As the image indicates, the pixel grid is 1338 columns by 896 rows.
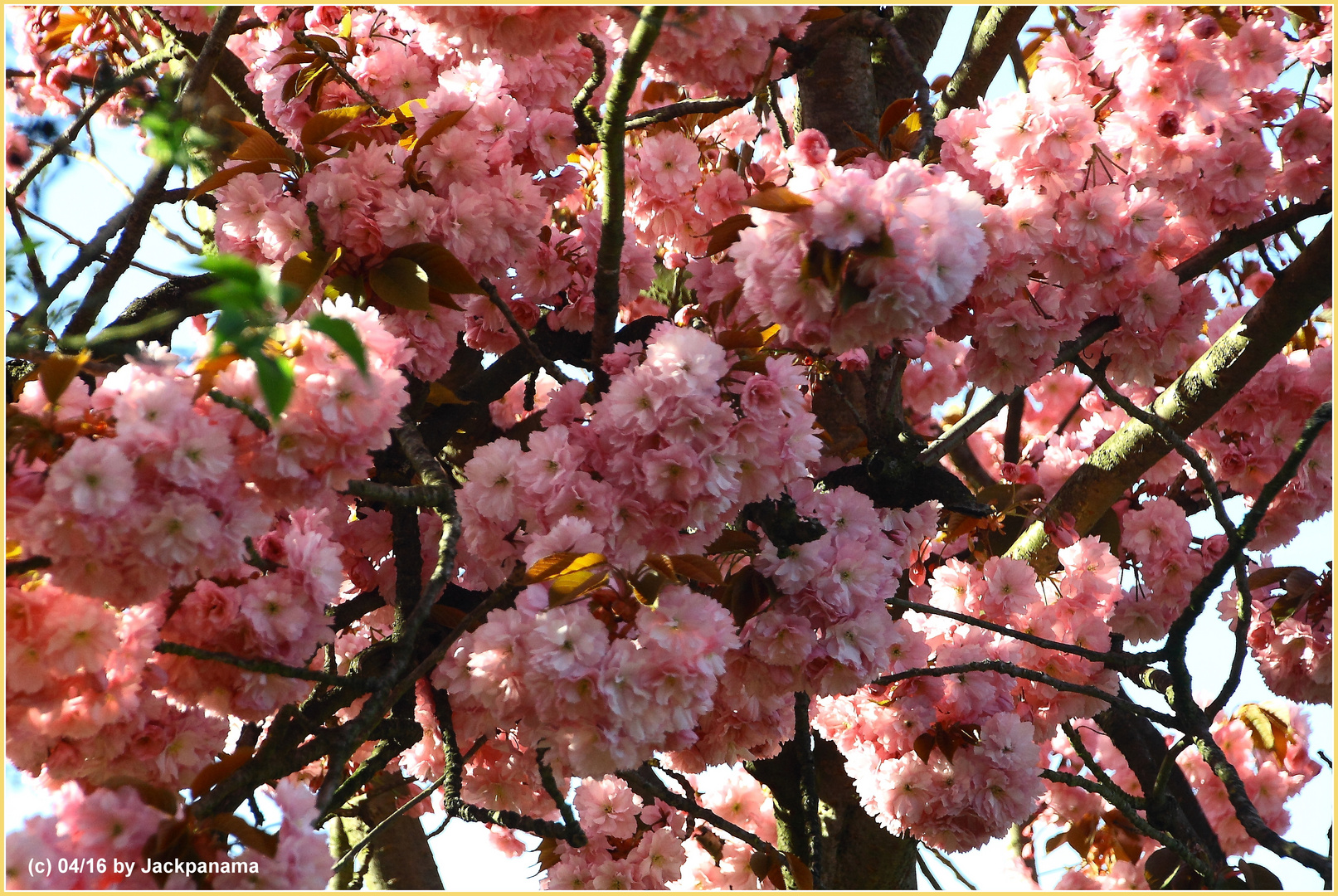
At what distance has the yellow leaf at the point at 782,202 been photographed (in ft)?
4.70

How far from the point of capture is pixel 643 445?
1.67 meters

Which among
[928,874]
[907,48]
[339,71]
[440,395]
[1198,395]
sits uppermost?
[907,48]

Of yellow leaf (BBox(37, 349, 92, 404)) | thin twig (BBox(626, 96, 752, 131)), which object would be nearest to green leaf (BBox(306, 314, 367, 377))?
yellow leaf (BBox(37, 349, 92, 404))

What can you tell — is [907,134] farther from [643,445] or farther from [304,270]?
[304,270]

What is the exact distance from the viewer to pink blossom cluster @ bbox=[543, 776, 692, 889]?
8.48 ft

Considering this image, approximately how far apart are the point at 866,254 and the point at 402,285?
77cm

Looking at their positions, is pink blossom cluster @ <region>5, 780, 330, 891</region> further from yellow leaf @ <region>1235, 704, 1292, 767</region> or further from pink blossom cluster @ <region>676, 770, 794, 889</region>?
yellow leaf @ <region>1235, 704, 1292, 767</region>

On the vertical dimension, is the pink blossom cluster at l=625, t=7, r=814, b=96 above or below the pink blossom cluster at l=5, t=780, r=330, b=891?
above

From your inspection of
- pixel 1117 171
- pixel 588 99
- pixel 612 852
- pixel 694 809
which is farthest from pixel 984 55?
pixel 612 852

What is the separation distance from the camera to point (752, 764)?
8.03 feet

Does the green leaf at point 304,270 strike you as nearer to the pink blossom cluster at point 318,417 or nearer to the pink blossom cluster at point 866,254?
the pink blossom cluster at point 318,417

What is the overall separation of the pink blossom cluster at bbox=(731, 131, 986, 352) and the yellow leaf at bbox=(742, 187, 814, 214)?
2cm

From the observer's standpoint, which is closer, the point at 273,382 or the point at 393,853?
the point at 273,382

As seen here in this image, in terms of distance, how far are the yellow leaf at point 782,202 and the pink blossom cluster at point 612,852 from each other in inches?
64.9
